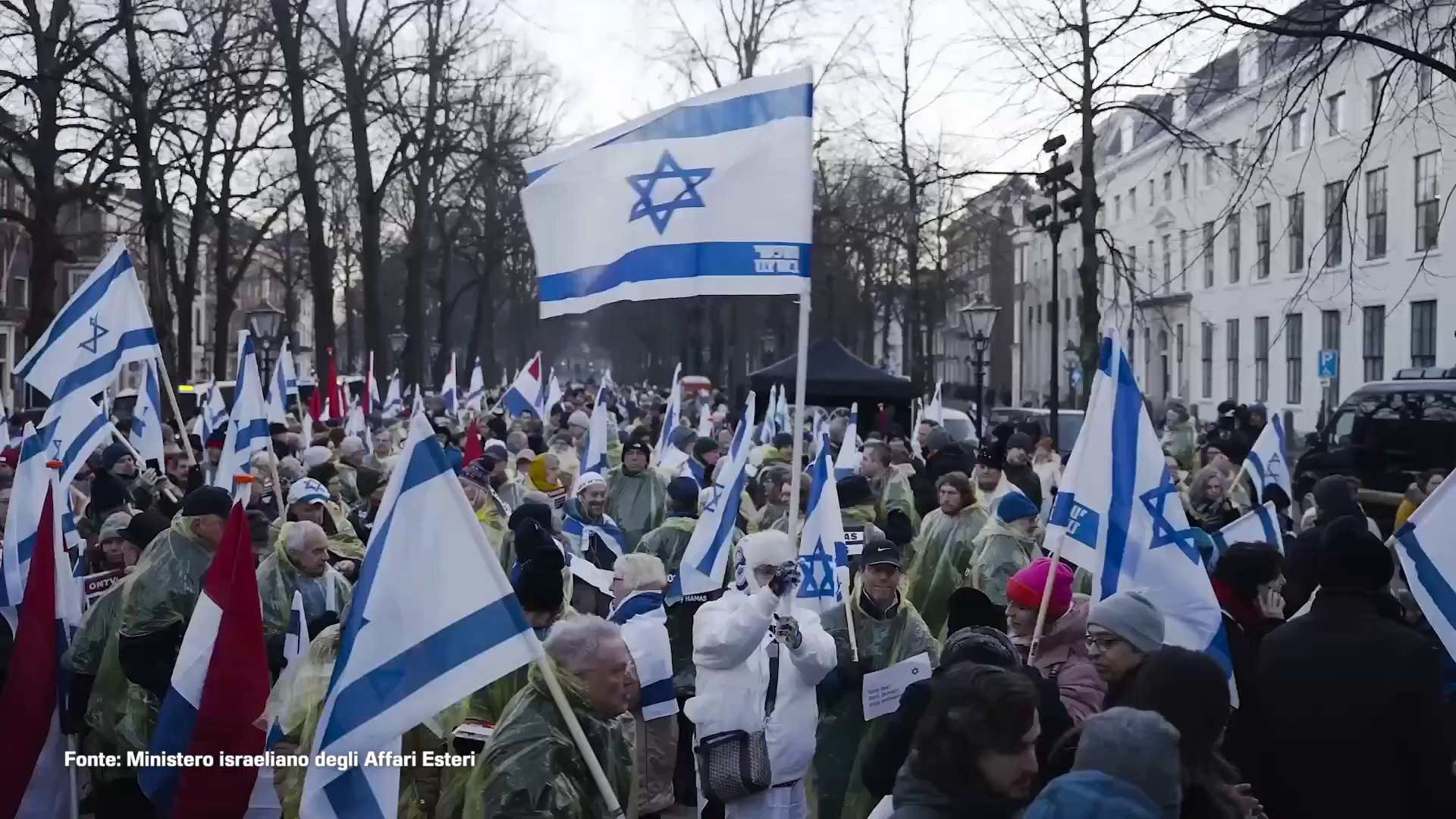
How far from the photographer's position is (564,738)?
12.8 ft

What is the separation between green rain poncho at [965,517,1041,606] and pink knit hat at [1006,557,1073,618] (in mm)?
2096

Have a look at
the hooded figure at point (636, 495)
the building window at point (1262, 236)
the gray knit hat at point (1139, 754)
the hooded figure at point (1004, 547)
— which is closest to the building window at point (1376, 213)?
the building window at point (1262, 236)

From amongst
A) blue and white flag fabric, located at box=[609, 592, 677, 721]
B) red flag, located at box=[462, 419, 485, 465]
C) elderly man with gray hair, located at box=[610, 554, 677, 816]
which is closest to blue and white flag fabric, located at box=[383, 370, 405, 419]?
red flag, located at box=[462, 419, 485, 465]

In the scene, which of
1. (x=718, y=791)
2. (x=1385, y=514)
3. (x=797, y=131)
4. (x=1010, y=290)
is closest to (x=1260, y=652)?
(x=718, y=791)

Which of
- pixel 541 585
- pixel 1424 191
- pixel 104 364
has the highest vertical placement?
pixel 1424 191

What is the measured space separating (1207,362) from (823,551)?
45.3 meters

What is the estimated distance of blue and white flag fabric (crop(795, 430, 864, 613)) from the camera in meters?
6.70

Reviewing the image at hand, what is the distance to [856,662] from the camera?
18.6ft

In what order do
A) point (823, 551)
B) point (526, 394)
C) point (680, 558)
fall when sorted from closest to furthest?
point (823, 551) → point (680, 558) → point (526, 394)

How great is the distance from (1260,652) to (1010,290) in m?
71.7

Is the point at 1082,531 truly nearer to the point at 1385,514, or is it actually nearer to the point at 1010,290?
the point at 1385,514

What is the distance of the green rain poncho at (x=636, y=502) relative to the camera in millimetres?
10930

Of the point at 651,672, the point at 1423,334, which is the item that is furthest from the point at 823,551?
the point at 1423,334

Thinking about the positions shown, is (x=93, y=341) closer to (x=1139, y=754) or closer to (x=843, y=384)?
(x=1139, y=754)
